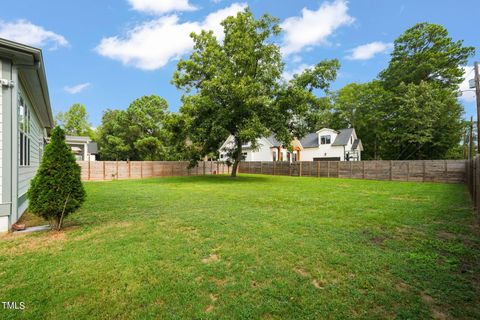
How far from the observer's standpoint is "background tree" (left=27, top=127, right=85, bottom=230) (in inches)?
175

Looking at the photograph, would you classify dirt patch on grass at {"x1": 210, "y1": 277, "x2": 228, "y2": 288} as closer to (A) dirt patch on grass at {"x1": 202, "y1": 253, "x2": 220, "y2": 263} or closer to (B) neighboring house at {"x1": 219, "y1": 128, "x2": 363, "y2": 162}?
(A) dirt patch on grass at {"x1": 202, "y1": 253, "x2": 220, "y2": 263}

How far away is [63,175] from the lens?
15.3 feet

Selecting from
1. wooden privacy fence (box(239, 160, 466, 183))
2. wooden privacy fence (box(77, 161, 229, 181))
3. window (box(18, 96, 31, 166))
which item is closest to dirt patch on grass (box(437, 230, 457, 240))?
window (box(18, 96, 31, 166))

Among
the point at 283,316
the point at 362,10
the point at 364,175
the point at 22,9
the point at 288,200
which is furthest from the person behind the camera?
the point at 364,175

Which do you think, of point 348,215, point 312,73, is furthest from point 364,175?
point 348,215

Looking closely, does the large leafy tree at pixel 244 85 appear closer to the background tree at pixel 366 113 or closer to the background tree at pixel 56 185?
the background tree at pixel 56 185

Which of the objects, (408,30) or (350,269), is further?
(408,30)

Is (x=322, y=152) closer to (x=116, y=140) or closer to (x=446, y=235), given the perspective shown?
(x=116, y=140)

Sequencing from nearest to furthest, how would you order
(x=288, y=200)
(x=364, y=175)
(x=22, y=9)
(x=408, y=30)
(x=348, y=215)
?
1. (x=348, y=215)
2. (x=288, y=200)
3. (x=22, y=9)
4. (x=364, y=175)
5. (x=408, y=30)

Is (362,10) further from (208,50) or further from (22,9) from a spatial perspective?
(22,9)

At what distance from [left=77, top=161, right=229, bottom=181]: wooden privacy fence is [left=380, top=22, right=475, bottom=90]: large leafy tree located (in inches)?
1021

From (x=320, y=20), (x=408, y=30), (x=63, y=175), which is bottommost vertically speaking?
(x=63, y=175)

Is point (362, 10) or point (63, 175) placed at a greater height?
point (362, 10)

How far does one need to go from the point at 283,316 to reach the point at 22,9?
48.5 ft
